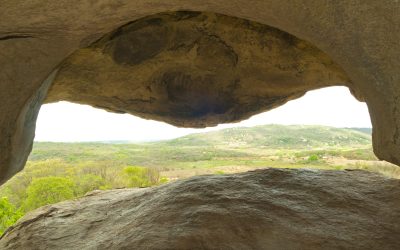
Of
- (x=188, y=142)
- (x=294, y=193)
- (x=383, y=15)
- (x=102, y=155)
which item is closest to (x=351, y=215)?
(x=294, y=193)

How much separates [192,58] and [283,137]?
38.5 m

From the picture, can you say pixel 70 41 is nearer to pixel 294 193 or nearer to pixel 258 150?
pixel 294 193

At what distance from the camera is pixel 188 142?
48.5 metres

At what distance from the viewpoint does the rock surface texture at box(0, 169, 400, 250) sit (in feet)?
8.11

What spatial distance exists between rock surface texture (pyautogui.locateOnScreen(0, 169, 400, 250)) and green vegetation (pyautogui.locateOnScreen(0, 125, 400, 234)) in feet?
32.4

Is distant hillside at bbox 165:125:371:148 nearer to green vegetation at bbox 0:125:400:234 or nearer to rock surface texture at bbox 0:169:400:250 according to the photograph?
green vegetation at bbox 0:125:400:234

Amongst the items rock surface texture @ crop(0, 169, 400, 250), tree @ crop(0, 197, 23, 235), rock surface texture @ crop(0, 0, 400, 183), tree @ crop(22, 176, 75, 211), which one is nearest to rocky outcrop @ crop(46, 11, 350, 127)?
rock surface texture @ crop(0, 0, 400, 183)

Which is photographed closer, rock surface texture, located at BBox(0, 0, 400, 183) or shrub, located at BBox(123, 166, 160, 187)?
rock surface texture, located at BBox(0, 0, 400, 183)

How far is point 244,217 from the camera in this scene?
8.63ft

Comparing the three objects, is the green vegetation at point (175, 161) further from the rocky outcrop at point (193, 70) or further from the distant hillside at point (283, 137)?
the rocky outcrop at point (193, 70)

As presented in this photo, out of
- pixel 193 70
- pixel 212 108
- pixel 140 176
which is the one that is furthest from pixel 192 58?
pixel 140 176

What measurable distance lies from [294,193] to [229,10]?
1550mm

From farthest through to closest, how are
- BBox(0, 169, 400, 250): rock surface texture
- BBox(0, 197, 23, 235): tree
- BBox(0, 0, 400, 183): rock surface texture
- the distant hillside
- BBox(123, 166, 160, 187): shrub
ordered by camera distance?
the distant hillside < BBox(123, 166, 160, 187): shrub < BBox(0, 197, 23, 235): tree < BBox(0, 169, 400, 250): rock surface texture < BBox(0, 0, 400, 183): rock surface texture

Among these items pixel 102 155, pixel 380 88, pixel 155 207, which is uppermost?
pixel 380 88
